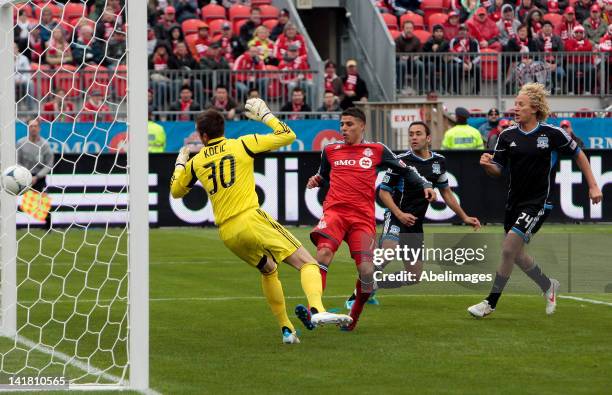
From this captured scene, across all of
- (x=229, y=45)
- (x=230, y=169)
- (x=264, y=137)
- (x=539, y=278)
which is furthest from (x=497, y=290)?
(x=229, y=45)

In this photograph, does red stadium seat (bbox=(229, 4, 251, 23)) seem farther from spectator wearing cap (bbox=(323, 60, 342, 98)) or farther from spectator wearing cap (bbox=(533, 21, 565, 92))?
spectator wearing cap (bbox=(533, 21, 565, 92))

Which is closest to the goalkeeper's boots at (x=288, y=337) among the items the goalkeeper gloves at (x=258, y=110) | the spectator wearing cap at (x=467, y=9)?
the goalkeeper gloves at (x=258, y=110)

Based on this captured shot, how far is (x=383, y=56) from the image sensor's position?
92.8 feet

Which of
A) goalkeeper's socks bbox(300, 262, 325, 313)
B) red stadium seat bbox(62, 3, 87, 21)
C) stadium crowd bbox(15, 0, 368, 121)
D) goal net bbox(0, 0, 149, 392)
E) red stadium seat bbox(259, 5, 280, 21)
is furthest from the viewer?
red stadium seat bbox(259, 5, 280, 21)

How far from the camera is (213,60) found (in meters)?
26.6

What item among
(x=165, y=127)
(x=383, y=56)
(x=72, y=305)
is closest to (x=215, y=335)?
(x=72, y=305)

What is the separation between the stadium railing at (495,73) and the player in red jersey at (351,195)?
53.2 ft

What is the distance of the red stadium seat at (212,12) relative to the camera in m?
29.6

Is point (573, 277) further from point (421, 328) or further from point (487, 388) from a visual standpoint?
point (487, 388)

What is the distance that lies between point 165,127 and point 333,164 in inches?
528

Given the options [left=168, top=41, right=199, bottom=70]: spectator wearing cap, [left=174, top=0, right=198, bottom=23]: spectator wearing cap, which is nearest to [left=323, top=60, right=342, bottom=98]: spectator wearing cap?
[left=168, top=41, right=199, bottom=70]: spectator wearing cap

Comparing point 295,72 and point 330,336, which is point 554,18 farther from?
point 330,336

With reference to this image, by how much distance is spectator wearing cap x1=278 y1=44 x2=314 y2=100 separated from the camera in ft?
86.8

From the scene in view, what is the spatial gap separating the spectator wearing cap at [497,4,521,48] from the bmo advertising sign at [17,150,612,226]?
7.62 metres
